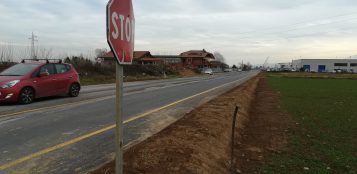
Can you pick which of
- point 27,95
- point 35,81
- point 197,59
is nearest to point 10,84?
point 27,95

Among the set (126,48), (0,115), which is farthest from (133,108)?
(126,48)

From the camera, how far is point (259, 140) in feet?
25.9

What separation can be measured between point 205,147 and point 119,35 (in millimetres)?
3858

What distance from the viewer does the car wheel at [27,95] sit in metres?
12.5

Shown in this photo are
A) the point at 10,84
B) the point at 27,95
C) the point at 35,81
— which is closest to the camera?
the point at 10,84

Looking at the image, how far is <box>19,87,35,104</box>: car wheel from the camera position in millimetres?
12488

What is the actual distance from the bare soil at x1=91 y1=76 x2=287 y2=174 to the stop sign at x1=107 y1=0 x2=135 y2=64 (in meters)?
2.12

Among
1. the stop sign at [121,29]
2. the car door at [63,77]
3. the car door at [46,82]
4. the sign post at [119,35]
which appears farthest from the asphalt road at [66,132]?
the stop sign at [121,29]

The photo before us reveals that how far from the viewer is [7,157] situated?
5629mm

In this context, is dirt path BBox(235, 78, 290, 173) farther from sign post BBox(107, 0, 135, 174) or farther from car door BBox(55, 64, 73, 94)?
car door BBox(55, 64, 73, 94)

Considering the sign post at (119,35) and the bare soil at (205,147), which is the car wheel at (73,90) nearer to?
the bare soil at (205,147)

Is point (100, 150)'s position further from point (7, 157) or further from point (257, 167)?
point (257, 167)

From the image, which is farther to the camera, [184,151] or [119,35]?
[184,151]

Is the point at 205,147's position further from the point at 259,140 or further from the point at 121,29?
the point at 121,29
